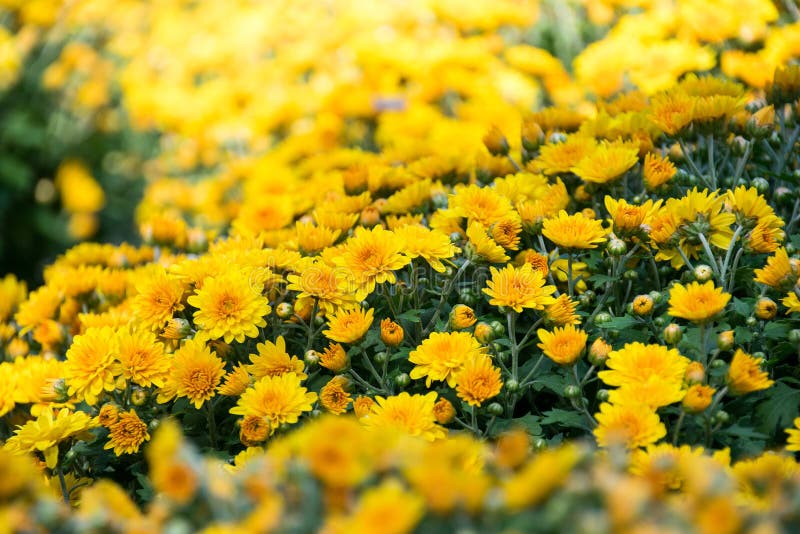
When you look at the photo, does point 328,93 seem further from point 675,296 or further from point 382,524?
point 382,524

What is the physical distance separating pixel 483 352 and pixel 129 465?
981 millimetres

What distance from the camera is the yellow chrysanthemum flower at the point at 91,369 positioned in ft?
6.50

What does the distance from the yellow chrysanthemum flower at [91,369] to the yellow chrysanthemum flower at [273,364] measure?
0.36m

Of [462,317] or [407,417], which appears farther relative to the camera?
[462,317]

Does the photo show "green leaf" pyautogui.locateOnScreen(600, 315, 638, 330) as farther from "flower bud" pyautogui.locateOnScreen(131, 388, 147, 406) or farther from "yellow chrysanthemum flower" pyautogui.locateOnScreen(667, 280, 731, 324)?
"flower bud" pyautogui.locateOnScreen(131, 388, 147, 406)

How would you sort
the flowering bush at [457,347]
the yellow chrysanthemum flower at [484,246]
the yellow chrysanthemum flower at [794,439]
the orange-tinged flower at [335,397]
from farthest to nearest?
the yellow chrysanthemum flower at [484,246] < the orange-tinged flower at [335,397] < the yellow chrysanthemum flower at [794,439] < the flowering bush at [457,347]

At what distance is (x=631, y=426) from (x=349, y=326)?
0.69 metres

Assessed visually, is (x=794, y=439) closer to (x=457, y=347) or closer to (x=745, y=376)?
(x=745, y=376)

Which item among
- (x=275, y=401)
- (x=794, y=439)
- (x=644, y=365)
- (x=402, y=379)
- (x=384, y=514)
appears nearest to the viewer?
(x=384, y=514)

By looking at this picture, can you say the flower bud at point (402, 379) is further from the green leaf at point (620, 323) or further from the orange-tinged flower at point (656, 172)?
the orange-tinged flower at point (656, 172)

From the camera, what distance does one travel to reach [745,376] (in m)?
1.67

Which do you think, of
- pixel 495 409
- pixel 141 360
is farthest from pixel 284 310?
pixel 495 409

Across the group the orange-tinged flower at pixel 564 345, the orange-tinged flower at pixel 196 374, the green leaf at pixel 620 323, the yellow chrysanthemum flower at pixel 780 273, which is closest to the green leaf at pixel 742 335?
the yellow chrysanthemum flower at pixel 780 273

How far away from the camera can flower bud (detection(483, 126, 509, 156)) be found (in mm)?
2656
